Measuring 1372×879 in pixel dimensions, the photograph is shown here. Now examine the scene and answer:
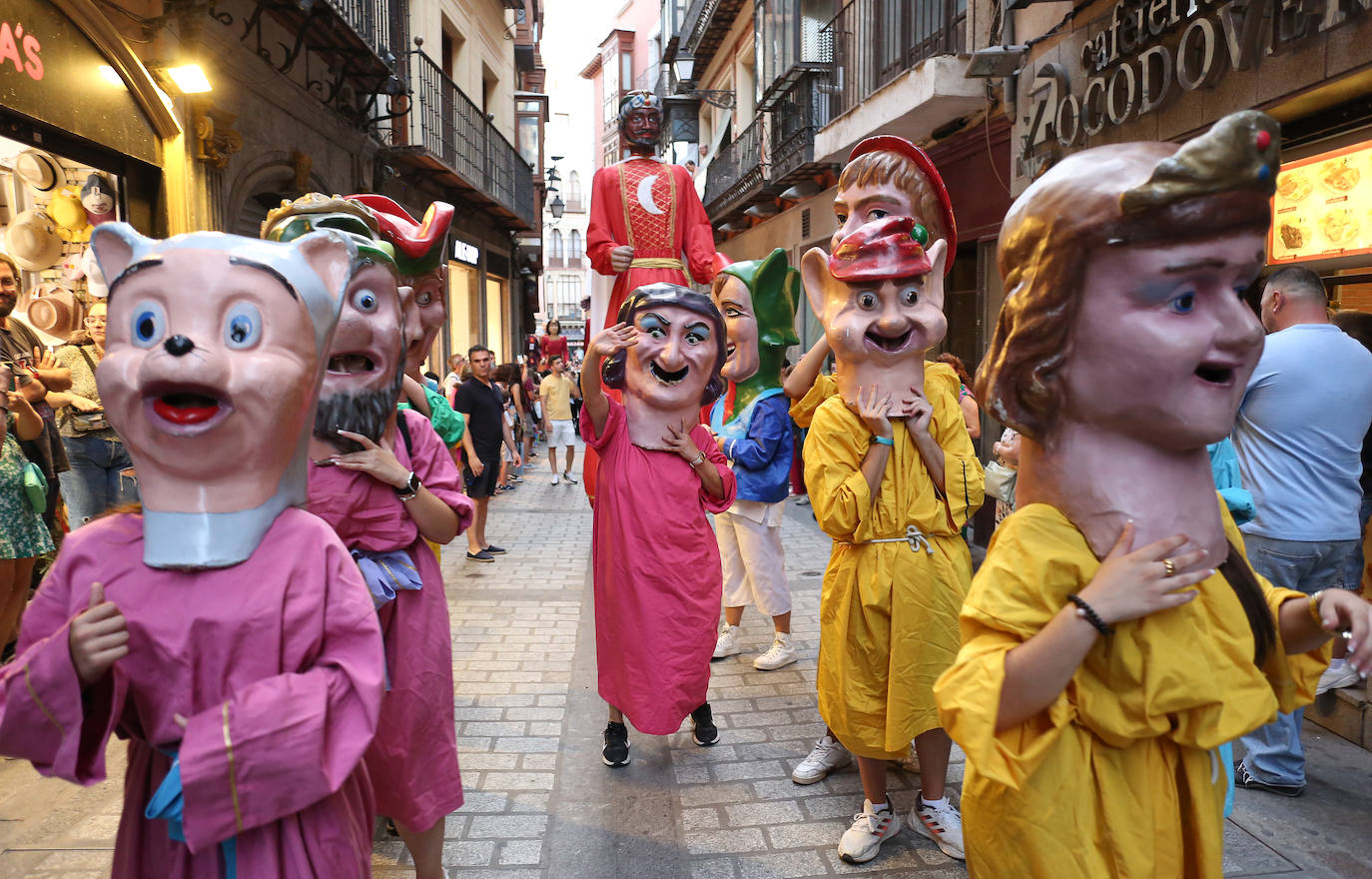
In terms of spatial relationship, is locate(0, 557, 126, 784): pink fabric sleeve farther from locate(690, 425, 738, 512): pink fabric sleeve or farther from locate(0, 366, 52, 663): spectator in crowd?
locate(0, 366, 52, 663): spectator in crowd

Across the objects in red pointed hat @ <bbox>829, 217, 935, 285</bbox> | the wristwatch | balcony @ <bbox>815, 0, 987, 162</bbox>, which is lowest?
the wristwatch

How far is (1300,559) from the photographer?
3.54m

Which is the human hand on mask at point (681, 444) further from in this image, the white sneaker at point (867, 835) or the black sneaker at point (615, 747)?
the white sneaker at point (867, 835)

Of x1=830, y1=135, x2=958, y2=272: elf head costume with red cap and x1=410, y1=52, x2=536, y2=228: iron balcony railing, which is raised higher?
x1=410, y1=52, x2=536, y2=228: iron balcony railing

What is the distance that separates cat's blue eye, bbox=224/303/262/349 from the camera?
1581 millimetres

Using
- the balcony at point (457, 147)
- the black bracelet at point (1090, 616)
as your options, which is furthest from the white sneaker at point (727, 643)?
the balcony at point (457, 147)

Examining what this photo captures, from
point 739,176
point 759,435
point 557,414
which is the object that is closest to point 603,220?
point 759,435

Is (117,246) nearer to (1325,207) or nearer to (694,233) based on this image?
(694,233)

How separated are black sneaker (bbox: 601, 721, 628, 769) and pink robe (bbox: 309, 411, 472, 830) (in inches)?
45.8

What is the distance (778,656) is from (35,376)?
3.95 meters

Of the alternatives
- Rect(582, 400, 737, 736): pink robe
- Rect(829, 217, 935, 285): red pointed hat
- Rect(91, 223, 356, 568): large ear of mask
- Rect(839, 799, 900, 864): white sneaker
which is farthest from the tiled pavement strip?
Rect(829, 217, 935, 285): red pointed hat

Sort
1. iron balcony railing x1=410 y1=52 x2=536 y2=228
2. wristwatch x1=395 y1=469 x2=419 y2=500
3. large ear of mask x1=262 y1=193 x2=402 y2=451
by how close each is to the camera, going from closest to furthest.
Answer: large ear of mask x1=262 y1=193 x2=402 y2=451 < wristwatch x1=395 y1=469 x2=419 y2=500 < iron balcony railing x1=410 y1=52 x2=536 y2=228

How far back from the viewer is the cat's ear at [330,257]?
1720mm

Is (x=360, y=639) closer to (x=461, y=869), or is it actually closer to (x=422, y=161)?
(x=461, y=869)
